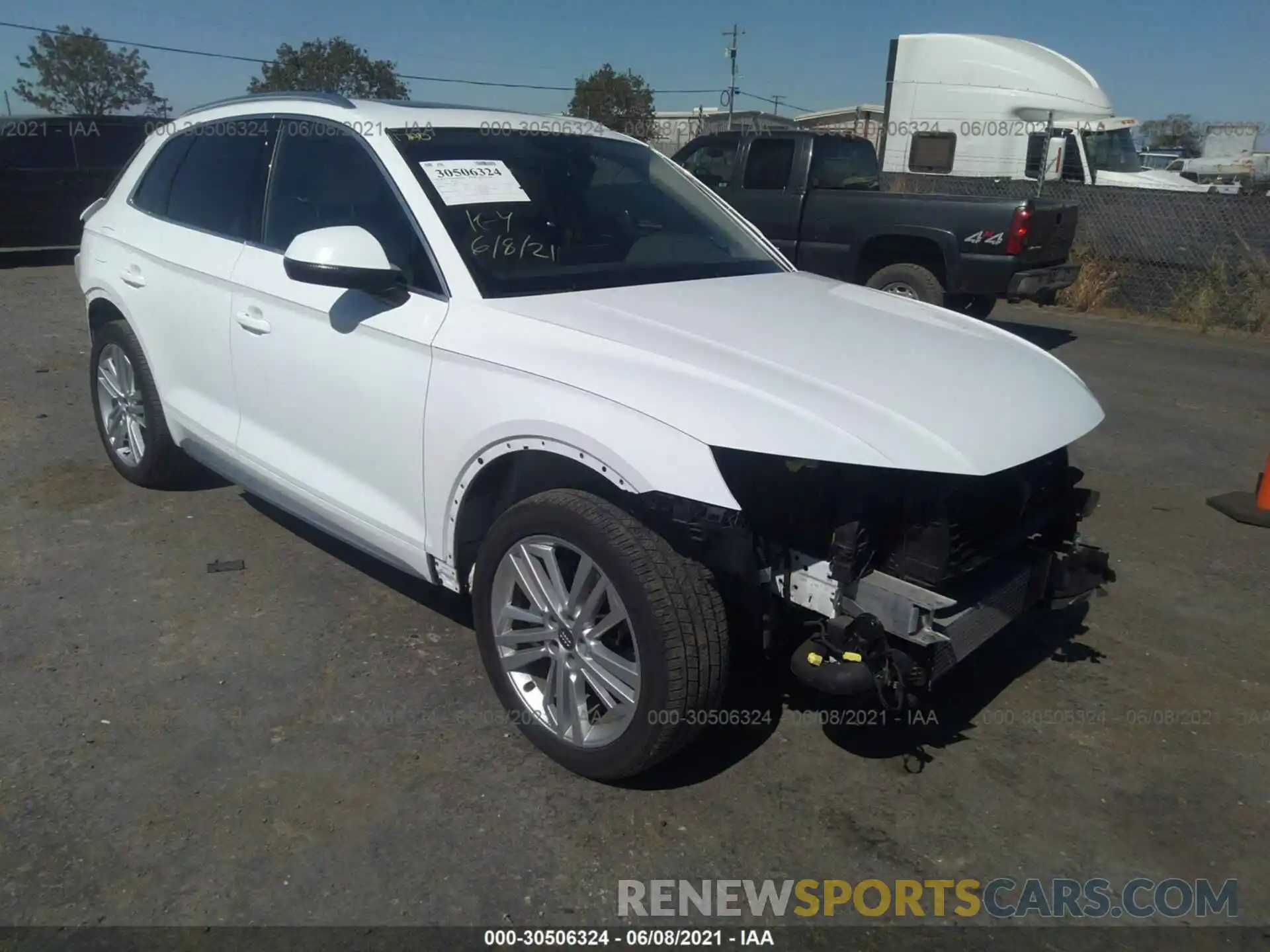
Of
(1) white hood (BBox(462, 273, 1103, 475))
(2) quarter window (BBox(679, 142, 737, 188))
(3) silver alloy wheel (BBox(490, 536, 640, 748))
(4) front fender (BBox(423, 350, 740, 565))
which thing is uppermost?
(2) quarter window (BBox(679, 142, 737, 188))

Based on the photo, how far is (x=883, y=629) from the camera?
2.67 metres

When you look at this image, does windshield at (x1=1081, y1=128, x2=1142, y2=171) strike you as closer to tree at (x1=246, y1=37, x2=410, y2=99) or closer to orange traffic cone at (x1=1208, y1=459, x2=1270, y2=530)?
orange traffic cone at (x1=1208, y1=459, x2=1270, y2=530)

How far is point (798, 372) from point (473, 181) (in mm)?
1450

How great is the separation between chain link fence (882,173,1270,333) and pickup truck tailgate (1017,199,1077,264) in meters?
1.29

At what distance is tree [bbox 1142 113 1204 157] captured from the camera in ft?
179

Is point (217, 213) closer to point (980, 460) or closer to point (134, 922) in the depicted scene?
point (134, 922)

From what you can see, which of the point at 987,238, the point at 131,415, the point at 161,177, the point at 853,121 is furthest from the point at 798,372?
the point at 853,121

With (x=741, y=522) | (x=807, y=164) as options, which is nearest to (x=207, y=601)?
(x=741, y=522)

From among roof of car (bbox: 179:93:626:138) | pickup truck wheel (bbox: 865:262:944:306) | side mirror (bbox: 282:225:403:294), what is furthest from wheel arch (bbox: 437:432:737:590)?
pickup truck wheel (bbox: 865:262:944:306)

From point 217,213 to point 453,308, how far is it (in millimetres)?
1794

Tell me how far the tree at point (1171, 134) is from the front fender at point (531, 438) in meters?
53.6

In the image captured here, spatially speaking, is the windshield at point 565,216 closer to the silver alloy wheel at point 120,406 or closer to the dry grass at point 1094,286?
the silver alloy wheel at point 120,406

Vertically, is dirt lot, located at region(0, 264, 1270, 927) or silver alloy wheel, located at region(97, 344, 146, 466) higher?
silver alloy wheel, located at region(97, 344, 146, 466)

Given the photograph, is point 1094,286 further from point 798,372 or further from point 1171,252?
point 798,372
